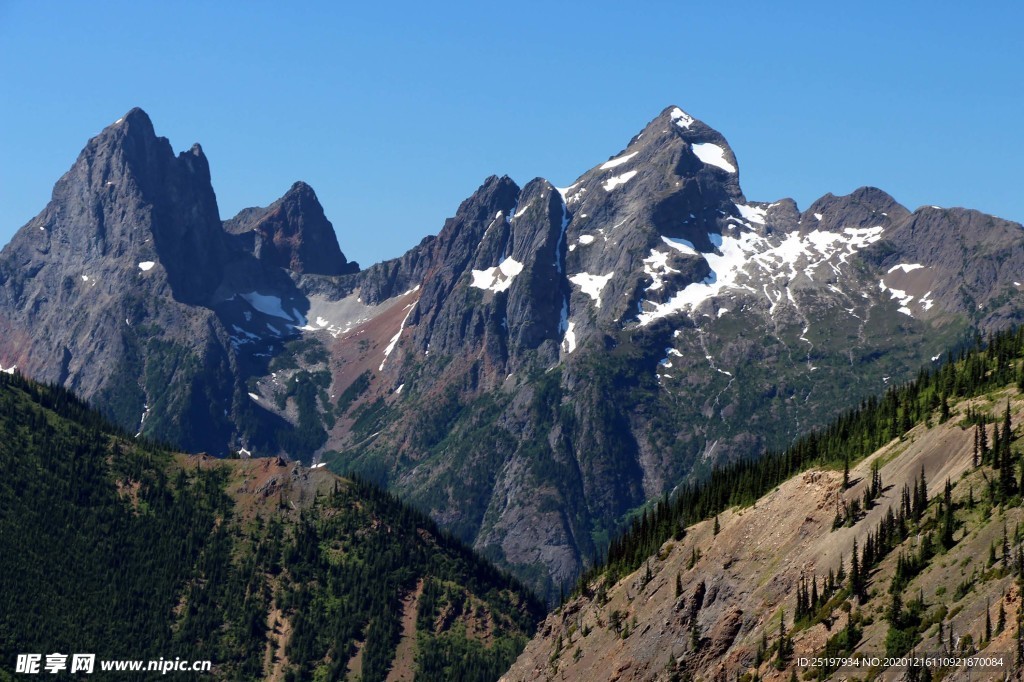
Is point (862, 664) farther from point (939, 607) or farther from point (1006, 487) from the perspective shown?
point (1006, 487)

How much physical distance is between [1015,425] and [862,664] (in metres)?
43.1

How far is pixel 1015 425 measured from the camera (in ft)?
650

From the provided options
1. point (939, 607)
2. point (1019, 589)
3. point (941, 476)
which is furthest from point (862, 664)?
point (941, 476)

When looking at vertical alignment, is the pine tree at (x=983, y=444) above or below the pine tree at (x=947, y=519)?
above
